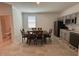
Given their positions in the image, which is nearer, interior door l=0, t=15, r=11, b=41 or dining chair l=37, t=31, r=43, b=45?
dining chair l=37, t=31, r=43, b=45

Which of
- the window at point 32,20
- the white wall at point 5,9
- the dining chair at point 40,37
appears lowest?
the dining chair at point 40,37

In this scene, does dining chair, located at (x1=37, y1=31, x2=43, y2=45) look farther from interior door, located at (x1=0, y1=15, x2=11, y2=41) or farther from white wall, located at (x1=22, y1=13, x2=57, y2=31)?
interior door, located at (x1=0, y1=15, x2=11, y2=41)

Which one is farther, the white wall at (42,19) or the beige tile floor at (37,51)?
the white wall at (42,19)

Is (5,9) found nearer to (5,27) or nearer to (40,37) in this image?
(40,37)

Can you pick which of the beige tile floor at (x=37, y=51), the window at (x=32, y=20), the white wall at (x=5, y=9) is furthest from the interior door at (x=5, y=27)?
the beige tile floor at (x=37, y=51)

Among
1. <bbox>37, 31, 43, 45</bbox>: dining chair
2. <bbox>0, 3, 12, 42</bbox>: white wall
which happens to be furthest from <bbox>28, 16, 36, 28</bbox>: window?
<bbox>0, 3, 12, 42</bbox>: white wall

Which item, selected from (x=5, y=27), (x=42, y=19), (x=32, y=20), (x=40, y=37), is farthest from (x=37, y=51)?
(x=32, y=20)

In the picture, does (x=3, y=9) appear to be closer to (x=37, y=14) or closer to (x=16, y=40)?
(x=16, y=40)

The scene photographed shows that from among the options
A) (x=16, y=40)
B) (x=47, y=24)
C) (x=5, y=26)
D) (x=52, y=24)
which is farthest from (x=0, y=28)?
(x=52, y=24)

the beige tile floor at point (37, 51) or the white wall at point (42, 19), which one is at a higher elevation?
the white wall at point (42, 19)

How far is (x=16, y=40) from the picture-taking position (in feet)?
18.9

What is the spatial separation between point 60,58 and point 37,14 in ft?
23.2

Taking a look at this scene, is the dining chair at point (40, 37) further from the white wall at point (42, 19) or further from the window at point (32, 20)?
the white wall at point (42, 19)

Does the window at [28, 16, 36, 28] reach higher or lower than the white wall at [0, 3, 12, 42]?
lower
